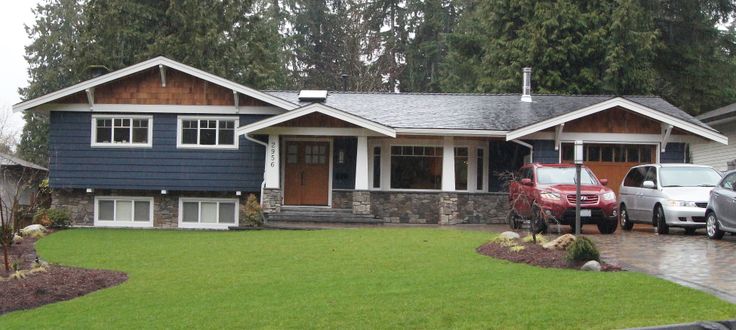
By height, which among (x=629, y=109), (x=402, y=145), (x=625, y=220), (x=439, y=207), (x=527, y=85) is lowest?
(x=625, y=220)

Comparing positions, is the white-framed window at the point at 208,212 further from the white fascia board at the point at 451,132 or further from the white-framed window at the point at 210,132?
the white fascia board at the point at 451,132

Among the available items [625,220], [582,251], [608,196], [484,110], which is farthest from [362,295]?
[484,110]

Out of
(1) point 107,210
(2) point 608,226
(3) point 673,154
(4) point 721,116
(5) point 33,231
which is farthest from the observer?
(4) point 721,116

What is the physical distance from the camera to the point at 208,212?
24.8 meters

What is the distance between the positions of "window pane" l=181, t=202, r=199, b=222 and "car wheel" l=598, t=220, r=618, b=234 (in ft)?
41.3

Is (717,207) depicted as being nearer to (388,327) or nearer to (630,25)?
(388,327)

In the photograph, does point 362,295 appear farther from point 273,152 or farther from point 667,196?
point 273,152

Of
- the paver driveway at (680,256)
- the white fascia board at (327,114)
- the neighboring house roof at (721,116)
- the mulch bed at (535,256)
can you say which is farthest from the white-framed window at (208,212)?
the neighboring house roof at (721,116)

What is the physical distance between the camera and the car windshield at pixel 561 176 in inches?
749

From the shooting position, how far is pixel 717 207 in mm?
15953

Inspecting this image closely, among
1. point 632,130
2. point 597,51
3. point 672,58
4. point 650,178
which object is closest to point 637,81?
point 597,51

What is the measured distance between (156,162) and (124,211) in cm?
209

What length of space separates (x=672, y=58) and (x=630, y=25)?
5746mm

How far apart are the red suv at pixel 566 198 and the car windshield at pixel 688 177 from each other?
142 cm
